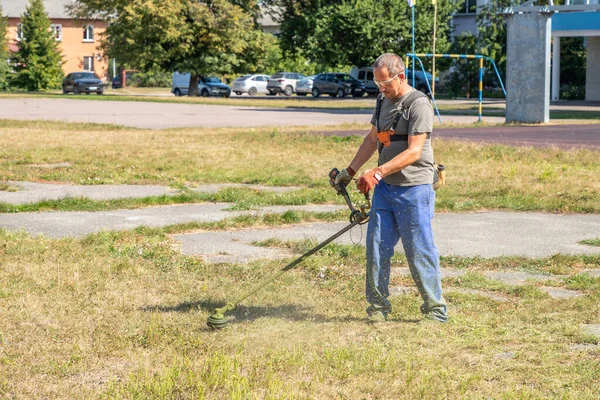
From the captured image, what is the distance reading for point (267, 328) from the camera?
6176 mm

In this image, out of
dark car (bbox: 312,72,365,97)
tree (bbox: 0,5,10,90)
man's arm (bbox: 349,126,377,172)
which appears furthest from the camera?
tree (bbox: 0,5,10,90)

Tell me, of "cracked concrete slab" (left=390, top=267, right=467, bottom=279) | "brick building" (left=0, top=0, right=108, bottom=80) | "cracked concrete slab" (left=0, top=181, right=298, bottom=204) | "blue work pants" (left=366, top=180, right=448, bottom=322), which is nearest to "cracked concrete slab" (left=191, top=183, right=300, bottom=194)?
"cracked concrete slab" (left=0, top=181, right=298, bottom=204)

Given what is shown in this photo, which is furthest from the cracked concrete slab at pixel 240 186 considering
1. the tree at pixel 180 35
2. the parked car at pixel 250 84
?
the parked car at pixel 250 84

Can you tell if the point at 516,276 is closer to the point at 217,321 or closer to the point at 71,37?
the point at 217,321

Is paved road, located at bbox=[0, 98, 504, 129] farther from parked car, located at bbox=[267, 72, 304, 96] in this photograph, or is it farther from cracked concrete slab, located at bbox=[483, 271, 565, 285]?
parked car, located at bbox=[267, 72, 304, 96]

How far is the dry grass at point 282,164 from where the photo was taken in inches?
487

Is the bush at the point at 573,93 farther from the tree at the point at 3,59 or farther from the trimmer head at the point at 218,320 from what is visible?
the trimmer head at the point at 218,320

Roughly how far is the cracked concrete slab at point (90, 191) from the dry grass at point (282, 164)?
0.35 metres

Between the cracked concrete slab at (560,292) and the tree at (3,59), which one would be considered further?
the tree at (3,59)

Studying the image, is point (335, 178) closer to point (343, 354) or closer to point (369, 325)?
point (369, 325)

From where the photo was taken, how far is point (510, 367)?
5.28m

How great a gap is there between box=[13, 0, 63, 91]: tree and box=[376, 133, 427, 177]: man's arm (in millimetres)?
69859

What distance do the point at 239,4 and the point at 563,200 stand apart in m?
51.9

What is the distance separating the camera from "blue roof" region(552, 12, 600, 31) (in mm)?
46125
